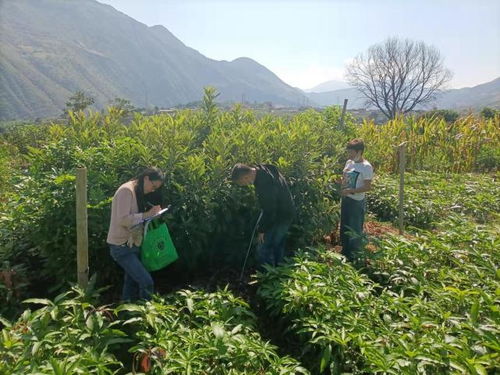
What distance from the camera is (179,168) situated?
4570mm

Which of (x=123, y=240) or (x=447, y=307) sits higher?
(x=123, y=240)

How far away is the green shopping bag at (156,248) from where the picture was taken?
3832mm

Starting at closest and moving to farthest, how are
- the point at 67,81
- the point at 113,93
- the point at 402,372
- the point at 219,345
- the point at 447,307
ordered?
the point at 402,372, the point at 219,345, the point at 447,307, the point at 67,81, the point at 113,93

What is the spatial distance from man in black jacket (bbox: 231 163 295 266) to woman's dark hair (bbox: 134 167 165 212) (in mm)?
931

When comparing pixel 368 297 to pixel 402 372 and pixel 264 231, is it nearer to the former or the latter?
pixel 402 372

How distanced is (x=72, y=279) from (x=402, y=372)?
3218mm

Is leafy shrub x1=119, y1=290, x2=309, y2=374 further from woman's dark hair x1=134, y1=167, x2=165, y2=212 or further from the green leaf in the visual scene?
woman's dark hair x1=134, y1=167, x2=165, y2=212

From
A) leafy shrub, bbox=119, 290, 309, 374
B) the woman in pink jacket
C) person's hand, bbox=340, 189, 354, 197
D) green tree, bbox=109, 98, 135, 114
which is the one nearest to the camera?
leafy shrub, bbox=119, 290, 309, 374

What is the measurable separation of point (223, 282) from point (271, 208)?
103 centimetres

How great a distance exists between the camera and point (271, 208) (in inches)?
176

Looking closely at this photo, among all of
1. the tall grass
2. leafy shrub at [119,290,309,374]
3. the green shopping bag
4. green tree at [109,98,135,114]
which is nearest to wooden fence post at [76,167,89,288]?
the green shopping bag

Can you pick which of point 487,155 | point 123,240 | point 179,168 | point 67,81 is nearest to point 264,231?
point 179,168

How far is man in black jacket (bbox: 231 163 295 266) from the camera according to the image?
14.6ft

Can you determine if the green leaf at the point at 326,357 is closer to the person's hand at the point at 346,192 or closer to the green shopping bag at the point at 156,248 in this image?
the green shopping bag at the point at 156,248
